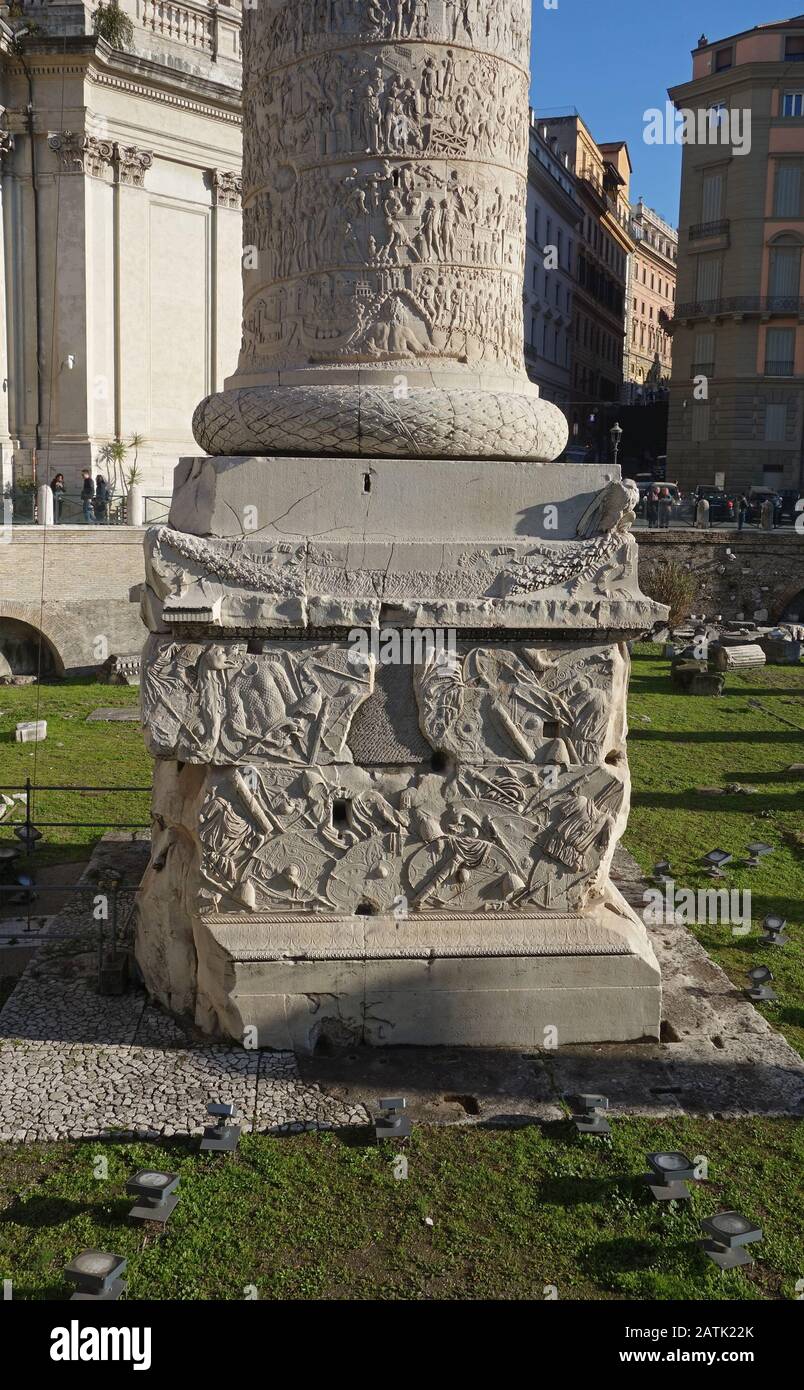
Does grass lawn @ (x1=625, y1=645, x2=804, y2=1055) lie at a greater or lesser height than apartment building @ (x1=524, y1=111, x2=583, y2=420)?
lesser

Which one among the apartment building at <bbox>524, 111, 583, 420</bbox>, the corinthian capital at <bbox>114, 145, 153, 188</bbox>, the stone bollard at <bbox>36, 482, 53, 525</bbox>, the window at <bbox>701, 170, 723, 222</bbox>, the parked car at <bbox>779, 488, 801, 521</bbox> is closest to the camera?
the stone bollard at <bbox>36, 482, 53, 525</bbox>

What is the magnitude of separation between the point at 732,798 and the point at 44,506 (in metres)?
10.9

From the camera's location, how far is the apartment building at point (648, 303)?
5959 centimetres

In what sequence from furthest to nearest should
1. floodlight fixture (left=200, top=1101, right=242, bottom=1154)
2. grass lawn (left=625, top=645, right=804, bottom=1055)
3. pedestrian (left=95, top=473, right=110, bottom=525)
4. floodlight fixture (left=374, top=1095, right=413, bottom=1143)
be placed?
1. pedestrian (left=95, top=473, right=110, bottom=525)
2. grass lawn (left=625, top=645, right=804, bottom=1055)
3. floodlight fixture (left=374, top=1095, right=413, bottom=1143)
4. floodlight fixture (left=200, top=1101, right=242, bottom=1154)

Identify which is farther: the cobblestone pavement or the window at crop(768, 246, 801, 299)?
the window at crop(768, 246, 801, 299)

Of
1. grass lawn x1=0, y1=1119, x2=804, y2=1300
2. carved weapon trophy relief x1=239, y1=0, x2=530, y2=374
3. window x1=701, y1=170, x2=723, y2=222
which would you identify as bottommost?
grass lawn x1=0, y1=1119, x2=804, y2=1300

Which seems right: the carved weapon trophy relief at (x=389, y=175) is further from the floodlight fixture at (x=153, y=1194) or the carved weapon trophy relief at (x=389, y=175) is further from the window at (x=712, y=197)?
the window at (x=712, y=197)

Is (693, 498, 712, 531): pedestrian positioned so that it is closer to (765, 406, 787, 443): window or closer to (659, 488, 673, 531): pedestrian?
(659, 488, 673, 531): pedestrian

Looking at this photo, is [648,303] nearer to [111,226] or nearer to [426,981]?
[111,226]

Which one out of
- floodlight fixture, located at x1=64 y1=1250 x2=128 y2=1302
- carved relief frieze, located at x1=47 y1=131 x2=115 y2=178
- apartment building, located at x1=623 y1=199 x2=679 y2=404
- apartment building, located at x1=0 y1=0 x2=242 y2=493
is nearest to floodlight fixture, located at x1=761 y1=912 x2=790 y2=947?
floodlight fixture, located at x1=64 y1=1250 x2=128 y2=1302

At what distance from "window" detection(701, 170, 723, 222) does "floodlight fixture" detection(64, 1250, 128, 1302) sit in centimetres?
3497

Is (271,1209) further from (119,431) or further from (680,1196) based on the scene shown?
(119,431)

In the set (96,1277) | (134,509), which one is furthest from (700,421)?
(96,1277)

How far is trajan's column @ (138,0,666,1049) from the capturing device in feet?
16.8
